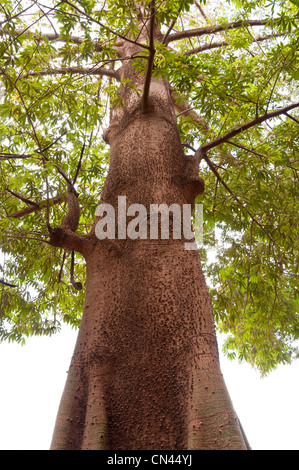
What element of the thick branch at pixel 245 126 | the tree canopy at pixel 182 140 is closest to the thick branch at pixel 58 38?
the tree canopy at pixel 182 140

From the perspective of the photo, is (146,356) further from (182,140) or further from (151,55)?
(182,140)

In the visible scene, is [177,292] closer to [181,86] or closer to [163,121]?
[163,121]

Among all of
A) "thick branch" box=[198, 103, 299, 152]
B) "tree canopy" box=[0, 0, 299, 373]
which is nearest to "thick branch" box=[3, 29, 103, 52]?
"tree canopy" box=[0, 0, 299, 373]

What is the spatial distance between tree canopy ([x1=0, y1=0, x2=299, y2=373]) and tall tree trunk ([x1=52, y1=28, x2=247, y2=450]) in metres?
0.74

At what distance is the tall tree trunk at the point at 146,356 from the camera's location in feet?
4.57

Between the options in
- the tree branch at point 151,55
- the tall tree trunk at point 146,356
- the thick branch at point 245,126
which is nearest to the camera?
the tall tree trunk at point 146,356

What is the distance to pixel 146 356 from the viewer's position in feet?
5.09

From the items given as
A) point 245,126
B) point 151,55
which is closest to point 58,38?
point 151,55

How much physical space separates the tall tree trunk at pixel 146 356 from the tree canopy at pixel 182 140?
0.74 meters

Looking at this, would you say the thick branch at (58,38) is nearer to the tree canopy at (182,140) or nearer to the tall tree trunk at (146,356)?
the tree canopy at (182,140)

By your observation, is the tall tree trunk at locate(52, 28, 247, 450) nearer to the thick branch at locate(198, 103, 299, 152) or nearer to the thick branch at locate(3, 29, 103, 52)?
the thick branch at locate(198, 103, 299, 152)

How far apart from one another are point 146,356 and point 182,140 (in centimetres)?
288

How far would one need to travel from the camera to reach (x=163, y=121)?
272cm
